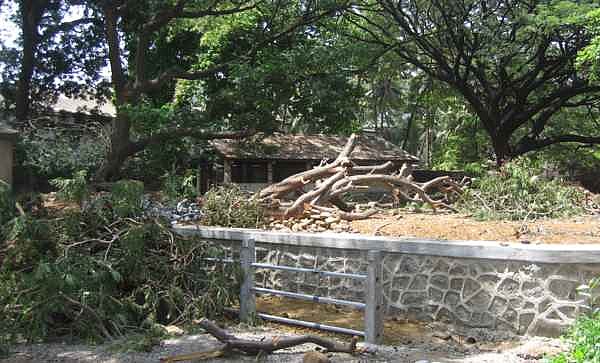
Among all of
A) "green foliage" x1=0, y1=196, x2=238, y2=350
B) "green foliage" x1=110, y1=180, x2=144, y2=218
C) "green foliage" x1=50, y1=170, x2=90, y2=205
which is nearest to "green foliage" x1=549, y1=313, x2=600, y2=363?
"green foliage" x1=0, y1=196, x2=238, y2=350

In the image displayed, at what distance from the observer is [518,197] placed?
954 cm

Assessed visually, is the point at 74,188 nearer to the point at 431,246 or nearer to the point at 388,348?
the point at 388,348

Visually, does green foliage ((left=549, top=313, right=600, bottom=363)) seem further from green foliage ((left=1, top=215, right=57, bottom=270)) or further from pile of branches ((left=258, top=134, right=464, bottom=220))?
green foliage ((left=1, top=215, right=57, bottom=270))

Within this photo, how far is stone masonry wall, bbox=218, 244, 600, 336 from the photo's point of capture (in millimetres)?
6258

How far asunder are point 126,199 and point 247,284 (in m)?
1.89

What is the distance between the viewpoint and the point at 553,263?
6262 millimetres

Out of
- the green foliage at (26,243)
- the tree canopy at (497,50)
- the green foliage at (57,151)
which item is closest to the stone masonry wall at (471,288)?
the green foliage at (26,243)

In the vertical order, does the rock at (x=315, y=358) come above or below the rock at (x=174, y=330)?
above

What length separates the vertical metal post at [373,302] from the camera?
6.12 meters

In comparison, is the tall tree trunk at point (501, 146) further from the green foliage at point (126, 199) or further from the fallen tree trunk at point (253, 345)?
the fallen tree trunk at point (253, 345)

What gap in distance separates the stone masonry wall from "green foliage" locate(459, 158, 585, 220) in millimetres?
2474

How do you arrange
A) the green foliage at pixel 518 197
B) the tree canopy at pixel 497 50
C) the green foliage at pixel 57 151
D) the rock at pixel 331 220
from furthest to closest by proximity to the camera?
the green foliage at pixel 57 151, the tree canopy at pixel 497 50, the green foliage at pixel 518 197, the rock at pixel 331 220

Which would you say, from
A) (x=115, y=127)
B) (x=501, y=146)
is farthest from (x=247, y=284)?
(x=501, y=146)

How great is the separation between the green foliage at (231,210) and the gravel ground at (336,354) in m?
3.20
